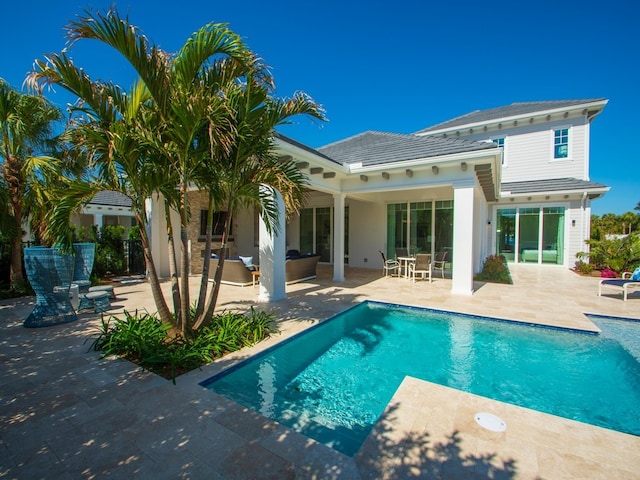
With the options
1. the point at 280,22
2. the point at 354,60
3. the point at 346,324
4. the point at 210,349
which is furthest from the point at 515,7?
the point at 210,349

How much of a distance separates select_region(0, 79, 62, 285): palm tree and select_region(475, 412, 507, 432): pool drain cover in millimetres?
10280

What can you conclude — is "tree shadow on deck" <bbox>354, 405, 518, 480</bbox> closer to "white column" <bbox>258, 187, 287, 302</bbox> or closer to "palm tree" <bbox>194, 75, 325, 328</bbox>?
"palm tree" <bbox>194, 75, 325, 328</bbox>

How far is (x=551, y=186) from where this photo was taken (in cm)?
1556

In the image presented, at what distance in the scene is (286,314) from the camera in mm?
6785

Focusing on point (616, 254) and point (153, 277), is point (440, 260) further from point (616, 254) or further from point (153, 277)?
point (153, 277)

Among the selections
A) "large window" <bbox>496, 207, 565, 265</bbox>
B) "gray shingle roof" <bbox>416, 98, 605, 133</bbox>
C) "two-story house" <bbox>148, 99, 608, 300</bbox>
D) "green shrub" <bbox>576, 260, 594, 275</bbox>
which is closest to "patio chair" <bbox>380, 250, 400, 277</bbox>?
"two-story house" <bbox>148, 99, 608, 300</bbox>

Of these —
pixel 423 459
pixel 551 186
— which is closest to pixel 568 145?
pixel 551 186

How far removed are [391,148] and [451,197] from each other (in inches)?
165

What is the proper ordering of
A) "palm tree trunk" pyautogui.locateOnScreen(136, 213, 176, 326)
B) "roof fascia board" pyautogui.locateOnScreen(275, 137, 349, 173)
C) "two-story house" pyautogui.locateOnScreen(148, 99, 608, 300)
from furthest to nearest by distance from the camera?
"two-story house" pyautogui.locateOnScreen(148, 99, 608, 300)
"roof fascia board" pyautogui.locateOnScreen(275, 137, 349, 173)
"palm tree trunk" pyautogui.locateOnScreen(136, 213, 176, 326)

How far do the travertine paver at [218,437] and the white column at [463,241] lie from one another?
5.98 m

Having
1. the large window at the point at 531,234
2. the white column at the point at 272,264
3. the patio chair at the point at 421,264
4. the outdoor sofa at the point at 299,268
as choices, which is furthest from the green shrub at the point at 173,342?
the large window at the point at 531,234

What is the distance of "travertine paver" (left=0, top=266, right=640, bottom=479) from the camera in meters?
2.36

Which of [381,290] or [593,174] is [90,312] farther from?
[593,174]

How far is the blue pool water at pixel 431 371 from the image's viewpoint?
11.7 feet
